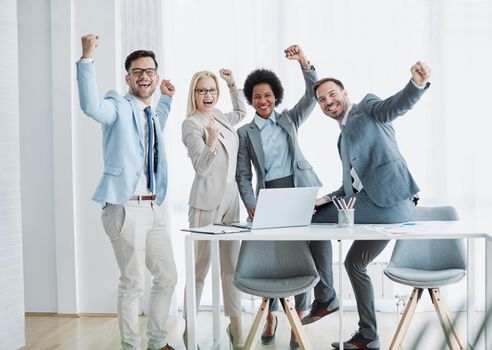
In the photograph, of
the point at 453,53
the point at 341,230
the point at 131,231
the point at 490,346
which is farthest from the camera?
the point at 453,53

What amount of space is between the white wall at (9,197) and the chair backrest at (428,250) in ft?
7.27

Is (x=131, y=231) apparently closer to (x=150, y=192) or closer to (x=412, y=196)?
(x=150, y=192)

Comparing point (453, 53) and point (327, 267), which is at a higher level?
point (453, 53)

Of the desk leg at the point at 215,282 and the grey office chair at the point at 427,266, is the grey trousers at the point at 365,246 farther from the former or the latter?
the desk leg at the point at 215,282

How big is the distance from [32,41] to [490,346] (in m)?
3.83

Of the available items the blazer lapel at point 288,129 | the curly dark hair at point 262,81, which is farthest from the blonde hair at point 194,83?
the blazer lapel at point 288,129

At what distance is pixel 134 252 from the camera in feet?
10.7

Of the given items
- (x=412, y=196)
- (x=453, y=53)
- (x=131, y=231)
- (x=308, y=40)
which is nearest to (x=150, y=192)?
(x=131, y=231)

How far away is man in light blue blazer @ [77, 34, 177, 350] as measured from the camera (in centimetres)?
321

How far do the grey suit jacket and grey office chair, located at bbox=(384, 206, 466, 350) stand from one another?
418 mm

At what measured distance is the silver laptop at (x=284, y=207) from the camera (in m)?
2.95

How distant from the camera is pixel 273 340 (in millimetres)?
3893

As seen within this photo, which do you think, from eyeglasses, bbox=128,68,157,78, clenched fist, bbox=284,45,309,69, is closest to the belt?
eyeglasses, bbox=128,68,157,78

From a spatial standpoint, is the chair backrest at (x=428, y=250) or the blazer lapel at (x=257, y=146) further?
the blazer lapel at (x=257, y=146)
